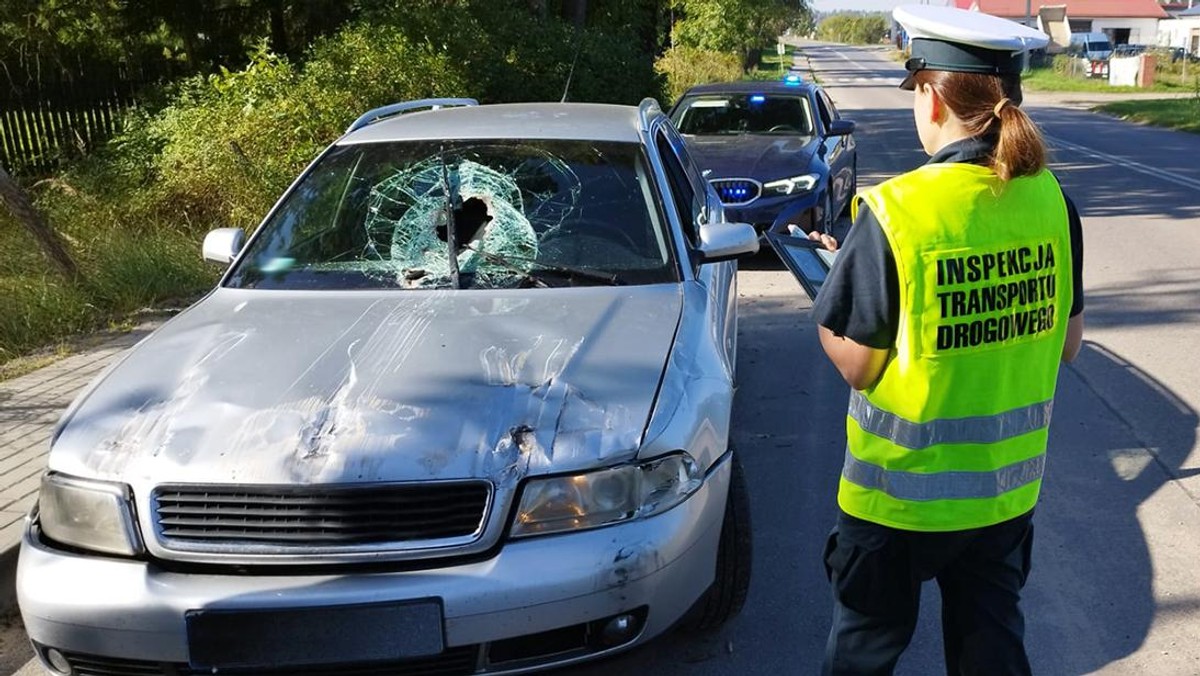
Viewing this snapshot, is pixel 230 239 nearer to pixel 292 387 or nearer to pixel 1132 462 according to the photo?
pixel 292 387

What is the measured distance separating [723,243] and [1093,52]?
6142cm

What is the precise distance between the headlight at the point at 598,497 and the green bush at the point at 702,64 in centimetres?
3179

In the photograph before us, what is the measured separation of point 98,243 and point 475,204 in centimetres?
576

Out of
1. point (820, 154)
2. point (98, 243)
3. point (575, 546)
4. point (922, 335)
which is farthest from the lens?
point (820, 154)

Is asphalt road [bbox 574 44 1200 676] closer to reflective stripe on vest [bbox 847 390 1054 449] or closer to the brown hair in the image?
the brown hair

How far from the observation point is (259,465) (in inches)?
105

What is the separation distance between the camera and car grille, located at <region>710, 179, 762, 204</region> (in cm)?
901

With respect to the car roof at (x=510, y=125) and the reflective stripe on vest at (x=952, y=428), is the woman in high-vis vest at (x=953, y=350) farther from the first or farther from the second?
the car roof at (x=510, y=125)

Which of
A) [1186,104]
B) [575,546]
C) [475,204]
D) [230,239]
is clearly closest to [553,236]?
[475,204]

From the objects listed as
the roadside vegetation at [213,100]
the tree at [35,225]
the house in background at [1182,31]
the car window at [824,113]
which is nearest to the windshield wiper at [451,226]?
the roadside vegetation at [213,100]

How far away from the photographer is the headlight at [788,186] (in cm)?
897

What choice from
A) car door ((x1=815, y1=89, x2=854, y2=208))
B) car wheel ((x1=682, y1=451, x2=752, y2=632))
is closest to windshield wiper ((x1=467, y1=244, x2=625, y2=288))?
car wheel ((x1=682, y1=451, x2=752, y2=632))

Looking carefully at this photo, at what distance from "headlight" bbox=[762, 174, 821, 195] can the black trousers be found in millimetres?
6968

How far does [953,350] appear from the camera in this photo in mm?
2027
